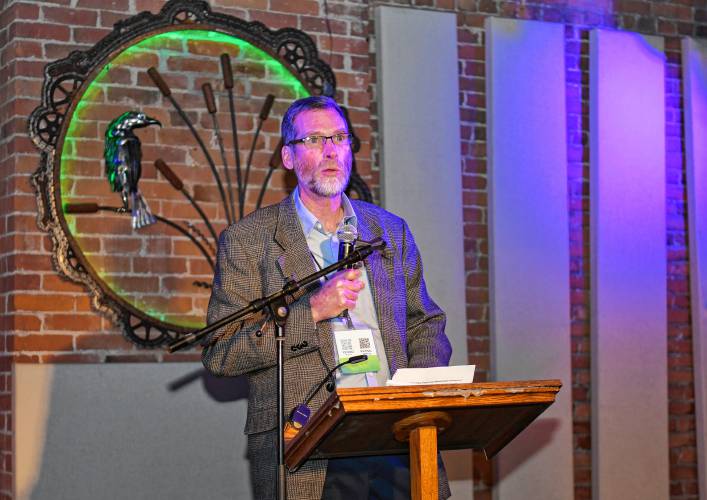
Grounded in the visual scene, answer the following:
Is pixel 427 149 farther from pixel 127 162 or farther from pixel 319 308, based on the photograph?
pixel 319 308

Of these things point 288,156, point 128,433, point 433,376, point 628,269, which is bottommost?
point 128,433

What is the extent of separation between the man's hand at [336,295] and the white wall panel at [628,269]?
2666 millimetres

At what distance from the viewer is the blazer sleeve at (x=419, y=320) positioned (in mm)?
3371

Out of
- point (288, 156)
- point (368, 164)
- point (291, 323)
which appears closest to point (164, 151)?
point (368, 164)

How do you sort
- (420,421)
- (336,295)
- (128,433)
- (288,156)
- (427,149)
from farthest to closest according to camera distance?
(427,149) < (128,433) < (288,156) < (336,295) < (420,421)

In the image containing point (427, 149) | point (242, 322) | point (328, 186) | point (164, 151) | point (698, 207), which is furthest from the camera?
point (698, 207)

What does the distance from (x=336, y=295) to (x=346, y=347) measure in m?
0.27

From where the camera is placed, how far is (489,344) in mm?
5301

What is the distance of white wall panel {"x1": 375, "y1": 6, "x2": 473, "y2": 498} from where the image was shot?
199 inches

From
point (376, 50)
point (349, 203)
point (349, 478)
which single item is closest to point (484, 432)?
point (349, 478)

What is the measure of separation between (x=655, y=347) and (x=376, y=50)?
79.0 inches

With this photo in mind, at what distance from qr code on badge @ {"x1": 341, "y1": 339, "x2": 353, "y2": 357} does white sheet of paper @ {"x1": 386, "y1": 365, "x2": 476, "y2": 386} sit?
445 millimetres

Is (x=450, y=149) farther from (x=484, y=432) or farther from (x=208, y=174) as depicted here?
(x=484, y=432)

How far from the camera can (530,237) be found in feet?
17.3
